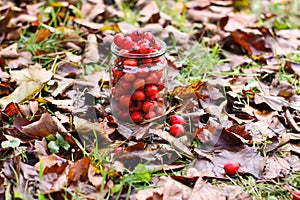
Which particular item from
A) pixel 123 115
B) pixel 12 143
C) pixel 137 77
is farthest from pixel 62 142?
pixel 137 77

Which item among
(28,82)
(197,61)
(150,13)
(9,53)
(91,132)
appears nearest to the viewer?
(91,132)

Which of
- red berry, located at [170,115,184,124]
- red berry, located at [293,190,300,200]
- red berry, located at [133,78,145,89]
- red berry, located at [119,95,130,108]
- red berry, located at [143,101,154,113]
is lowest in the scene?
red berry, located at [293,190,300,200]

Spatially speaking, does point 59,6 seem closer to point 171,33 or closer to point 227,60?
point 171,33

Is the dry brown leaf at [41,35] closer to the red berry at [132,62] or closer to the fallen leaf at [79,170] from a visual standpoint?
the red berry at [132,62]

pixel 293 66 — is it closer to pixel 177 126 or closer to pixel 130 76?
pixel 177 126

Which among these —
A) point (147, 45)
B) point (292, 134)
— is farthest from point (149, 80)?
point (292, 134)

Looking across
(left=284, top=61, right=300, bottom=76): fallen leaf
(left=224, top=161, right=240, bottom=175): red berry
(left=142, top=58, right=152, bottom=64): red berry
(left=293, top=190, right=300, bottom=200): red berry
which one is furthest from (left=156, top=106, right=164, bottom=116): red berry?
(left=284, top=61, right=300, bottom=76): fallen leaf

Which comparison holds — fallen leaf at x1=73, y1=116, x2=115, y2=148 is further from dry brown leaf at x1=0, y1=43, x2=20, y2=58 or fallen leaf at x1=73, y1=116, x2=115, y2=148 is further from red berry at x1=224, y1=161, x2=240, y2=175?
dry brown leaf at x1=0, y1=43, x2=20, y2=58

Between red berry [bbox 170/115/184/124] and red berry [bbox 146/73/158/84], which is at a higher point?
red berry [bbox 146/73/158/84]
